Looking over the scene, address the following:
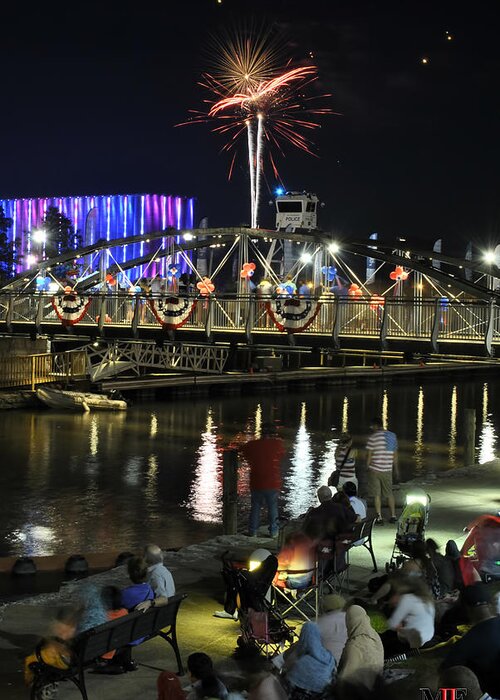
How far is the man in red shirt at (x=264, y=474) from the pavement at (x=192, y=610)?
0.41 m

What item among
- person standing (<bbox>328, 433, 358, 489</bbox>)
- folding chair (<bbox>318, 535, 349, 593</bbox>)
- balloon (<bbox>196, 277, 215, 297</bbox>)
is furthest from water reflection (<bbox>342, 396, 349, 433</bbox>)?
folding chair (<bbox>318, 535, 349, 593</bbox>)

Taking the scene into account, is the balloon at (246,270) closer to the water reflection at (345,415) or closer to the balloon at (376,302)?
the water reflection at (345,415)

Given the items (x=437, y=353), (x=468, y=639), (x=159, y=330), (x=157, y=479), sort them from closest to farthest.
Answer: (x=468, y=639) < (x=437, y=353) < (x=157, y=479) < (x=159, y=330)

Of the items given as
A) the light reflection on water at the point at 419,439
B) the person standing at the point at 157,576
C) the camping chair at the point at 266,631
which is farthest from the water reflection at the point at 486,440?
the person standing at the point at 157,576

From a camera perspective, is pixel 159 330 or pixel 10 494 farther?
pixel 159 330

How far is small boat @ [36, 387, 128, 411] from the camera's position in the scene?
6022cm

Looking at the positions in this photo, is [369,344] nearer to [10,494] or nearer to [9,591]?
[10,494]

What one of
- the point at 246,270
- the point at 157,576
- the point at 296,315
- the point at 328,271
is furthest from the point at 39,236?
the point at 157,576

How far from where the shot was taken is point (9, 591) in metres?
18.3

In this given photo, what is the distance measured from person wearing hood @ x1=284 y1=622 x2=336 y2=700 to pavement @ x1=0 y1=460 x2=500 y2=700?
1031mm

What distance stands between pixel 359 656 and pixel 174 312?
32699 mm

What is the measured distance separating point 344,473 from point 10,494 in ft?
57.8

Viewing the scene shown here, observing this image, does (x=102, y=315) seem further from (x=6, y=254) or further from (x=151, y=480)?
(x=6, y=254)

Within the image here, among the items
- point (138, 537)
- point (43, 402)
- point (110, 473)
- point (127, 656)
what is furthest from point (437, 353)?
point (43, 402)
